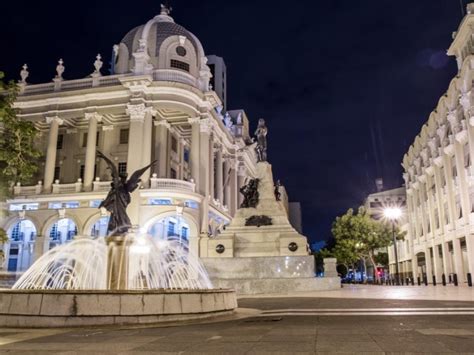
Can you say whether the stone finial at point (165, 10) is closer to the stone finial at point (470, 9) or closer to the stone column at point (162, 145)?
the stone column at point (162, 145)

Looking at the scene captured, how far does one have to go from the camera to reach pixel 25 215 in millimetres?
44000

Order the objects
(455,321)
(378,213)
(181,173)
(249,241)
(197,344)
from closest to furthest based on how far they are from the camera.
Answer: (197,344), (455,321), (249,241), (181,173), (378,213)

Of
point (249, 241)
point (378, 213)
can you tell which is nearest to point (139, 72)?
point (249, 241)

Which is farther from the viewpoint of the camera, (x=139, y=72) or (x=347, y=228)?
(x=347, y=228)

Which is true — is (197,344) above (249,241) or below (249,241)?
below

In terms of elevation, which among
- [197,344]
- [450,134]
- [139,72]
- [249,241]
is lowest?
[197,344]

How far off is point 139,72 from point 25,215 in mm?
18122

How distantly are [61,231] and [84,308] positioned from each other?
39.3 meters

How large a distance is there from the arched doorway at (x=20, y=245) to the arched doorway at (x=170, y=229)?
12500mm

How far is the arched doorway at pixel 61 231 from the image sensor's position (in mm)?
45000

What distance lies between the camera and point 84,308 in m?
9.07

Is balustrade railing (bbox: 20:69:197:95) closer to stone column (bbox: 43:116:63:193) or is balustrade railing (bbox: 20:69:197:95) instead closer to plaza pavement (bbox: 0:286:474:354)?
stone column (bbox: 43:116:63:193)

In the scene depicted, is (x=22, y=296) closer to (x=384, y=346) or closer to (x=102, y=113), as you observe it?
(x=384, y=346)

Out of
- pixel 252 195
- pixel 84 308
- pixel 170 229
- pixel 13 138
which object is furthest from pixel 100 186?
pixel 84 308
